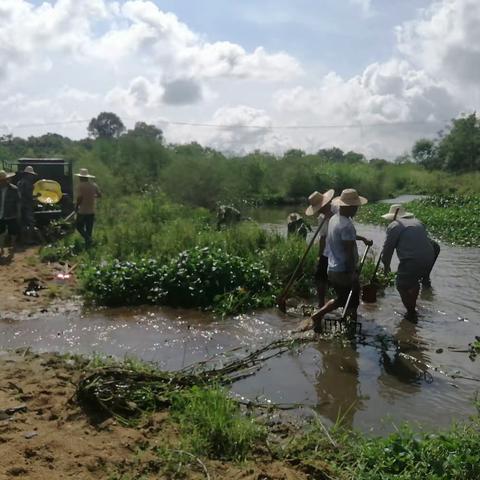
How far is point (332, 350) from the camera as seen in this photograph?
251 inches

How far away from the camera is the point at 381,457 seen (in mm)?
3615

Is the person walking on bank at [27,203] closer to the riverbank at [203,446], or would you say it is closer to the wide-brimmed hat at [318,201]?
the wide-brimmed hat at [318,201]

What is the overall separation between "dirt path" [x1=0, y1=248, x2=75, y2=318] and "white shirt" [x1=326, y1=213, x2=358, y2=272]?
4177mm

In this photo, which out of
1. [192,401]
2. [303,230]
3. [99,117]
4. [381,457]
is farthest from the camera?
[99,117]

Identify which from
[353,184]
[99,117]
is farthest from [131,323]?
[99,117]

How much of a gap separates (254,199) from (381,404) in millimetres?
29768

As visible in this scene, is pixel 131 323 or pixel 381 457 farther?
pixel 131 323

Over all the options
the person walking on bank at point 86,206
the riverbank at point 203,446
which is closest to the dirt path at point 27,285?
the person walking on bank at point 86,206

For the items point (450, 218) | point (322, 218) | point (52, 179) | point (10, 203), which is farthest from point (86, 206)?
point (450, 218)

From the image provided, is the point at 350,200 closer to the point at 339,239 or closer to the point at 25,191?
the point at 339,239

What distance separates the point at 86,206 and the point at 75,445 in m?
8.38

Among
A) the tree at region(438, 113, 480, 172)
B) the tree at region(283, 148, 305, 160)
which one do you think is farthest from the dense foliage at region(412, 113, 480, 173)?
the tree at region(283, 148, 305, 160)

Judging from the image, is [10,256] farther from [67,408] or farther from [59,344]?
[67,408]

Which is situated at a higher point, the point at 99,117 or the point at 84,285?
the point at 99,117
